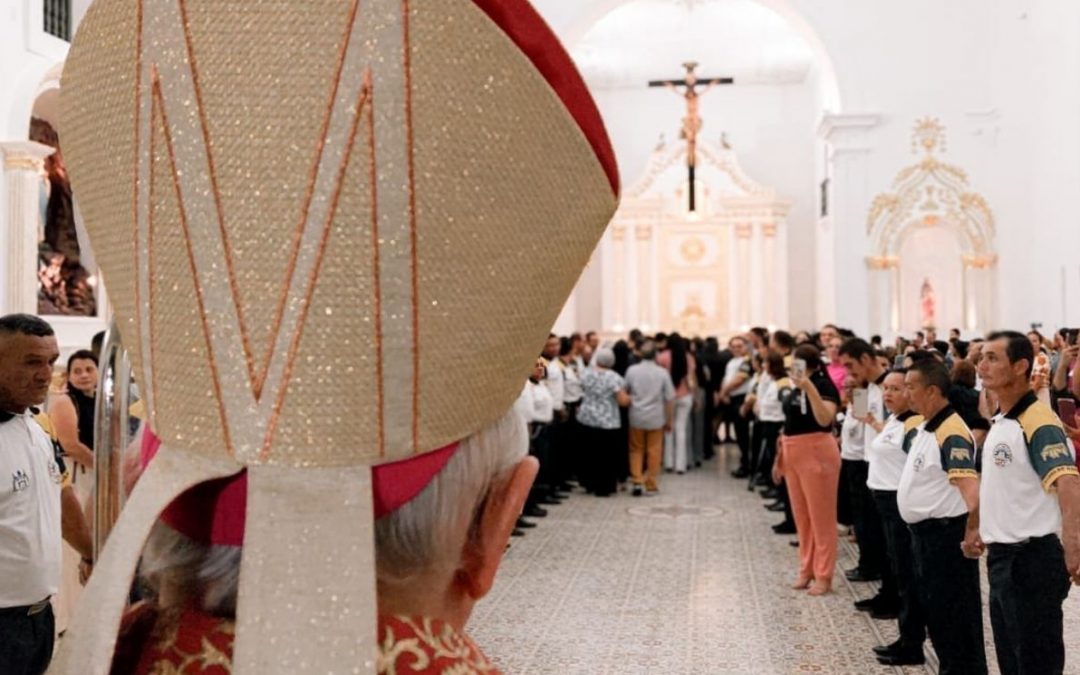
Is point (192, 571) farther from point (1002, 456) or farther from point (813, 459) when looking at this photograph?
point (813, 459)

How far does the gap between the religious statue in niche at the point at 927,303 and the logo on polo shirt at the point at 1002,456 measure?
1324 centimetres

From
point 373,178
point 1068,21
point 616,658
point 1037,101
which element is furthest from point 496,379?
point 1037,101

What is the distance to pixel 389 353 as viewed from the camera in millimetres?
1011

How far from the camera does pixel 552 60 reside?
106 centimetres

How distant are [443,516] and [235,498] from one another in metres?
0.21

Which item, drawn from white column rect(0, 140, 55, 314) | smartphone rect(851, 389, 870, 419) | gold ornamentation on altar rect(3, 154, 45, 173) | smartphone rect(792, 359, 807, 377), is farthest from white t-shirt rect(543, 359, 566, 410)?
gold ornamentation on altar rect(3, 154, 45, 173)

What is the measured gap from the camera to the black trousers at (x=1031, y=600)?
395 centimetres

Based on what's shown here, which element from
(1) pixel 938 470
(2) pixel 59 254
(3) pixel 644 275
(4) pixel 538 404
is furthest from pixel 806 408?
(3) pixel 644 275

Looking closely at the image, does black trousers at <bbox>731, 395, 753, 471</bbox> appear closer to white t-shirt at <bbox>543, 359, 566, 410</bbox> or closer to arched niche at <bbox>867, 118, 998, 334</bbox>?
white t-shirt at <bbox>543, 359, 566, 410</bbox>

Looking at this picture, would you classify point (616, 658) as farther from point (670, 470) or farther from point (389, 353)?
point (670, 470)

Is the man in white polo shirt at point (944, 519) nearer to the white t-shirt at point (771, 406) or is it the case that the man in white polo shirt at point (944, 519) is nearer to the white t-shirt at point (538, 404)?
the white t-shirt at point (771, 406)

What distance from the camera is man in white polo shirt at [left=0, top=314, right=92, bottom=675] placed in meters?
3.02

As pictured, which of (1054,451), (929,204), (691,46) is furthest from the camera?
(691,46)

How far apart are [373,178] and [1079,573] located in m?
3.66
